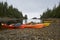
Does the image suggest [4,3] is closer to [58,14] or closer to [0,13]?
[0,13]

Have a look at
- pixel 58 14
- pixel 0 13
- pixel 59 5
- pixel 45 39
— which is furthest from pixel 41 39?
pixel 59 5

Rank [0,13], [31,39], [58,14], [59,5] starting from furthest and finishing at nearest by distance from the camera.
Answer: [59,5] < [58,14] < [0,13] < [31,39]

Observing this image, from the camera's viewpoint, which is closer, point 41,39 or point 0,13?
point 41,39

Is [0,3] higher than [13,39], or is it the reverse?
[0,3]

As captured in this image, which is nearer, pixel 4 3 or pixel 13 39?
pixel 13 39

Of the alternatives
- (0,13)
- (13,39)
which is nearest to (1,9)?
(0,13)

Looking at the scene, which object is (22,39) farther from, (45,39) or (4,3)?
(4,3)

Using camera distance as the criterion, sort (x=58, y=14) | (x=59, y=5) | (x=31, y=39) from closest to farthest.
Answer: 1. (x=31, y=39)
2. (x=58, y=14)
3. (x=59, y=5)

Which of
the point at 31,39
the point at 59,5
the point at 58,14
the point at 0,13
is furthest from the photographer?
the point at 59,5

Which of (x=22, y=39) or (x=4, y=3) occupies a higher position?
(x=4, y=3)

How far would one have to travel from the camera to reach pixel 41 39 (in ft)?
50.4

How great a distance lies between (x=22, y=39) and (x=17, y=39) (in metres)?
0.44

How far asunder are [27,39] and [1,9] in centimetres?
7993

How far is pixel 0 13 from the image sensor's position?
89.8 metres
